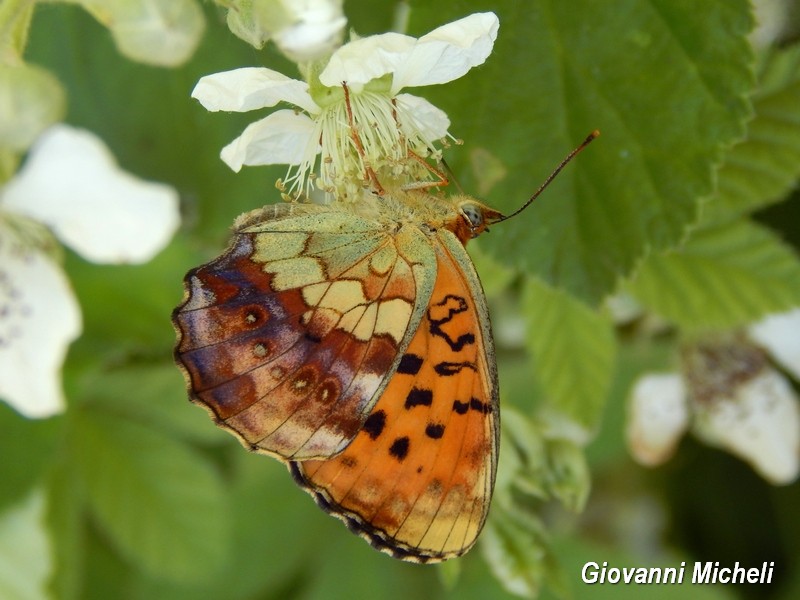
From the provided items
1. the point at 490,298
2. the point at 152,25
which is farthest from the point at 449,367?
the point at 490,298

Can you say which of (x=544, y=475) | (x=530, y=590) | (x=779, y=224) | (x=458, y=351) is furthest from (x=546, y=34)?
(x=779, y=224)

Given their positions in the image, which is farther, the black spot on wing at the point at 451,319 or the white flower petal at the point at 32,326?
the white flower petal at the point at 32,326

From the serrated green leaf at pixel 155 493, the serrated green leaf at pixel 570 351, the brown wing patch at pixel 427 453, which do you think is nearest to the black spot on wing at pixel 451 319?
the brown wing patch at pixel 427 453

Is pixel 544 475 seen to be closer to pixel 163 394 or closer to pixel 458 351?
pixel 458 351

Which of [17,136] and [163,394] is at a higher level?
[17,136]

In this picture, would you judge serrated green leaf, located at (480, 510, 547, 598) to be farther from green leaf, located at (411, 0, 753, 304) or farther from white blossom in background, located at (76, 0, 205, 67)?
white blossom in background, located at (76, 0, 205, 67)

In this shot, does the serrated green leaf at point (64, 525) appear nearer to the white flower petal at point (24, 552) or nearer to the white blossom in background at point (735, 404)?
the white flower petal at point (24, 552)
